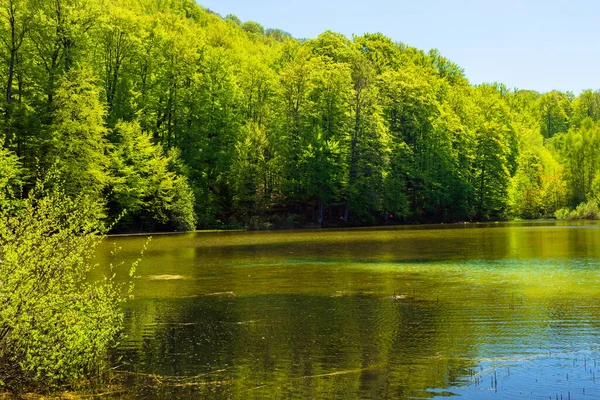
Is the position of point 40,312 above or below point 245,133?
below

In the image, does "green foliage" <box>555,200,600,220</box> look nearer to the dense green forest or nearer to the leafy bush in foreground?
the dense green forest

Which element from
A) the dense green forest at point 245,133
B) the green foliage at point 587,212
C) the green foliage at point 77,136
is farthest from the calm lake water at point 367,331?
the green foliage at point 587,212

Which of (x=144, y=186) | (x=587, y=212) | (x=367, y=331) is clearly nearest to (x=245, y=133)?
(x=144, y=186)

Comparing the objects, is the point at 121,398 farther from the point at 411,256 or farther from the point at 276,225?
the point at 276,225

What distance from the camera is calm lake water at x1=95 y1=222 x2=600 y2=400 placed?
10727mm

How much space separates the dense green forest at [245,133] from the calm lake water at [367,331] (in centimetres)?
2657

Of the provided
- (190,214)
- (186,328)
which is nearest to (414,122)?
(190,214)

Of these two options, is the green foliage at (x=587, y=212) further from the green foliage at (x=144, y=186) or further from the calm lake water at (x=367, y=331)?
the calm lake water at (x=367, y=331)

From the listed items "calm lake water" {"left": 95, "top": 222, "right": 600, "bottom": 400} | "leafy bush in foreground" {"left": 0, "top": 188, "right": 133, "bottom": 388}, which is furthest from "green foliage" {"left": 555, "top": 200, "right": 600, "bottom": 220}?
"leafy bush in foreground" {"left": 0, "top": 188, "right": 133, "bottom": 388}

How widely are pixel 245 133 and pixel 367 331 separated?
61.7 m

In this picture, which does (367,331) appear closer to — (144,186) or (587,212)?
(144,186)

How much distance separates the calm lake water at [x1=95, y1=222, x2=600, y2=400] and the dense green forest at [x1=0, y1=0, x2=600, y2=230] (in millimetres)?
26569

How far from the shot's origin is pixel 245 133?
246 feet

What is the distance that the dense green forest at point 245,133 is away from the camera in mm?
52250
